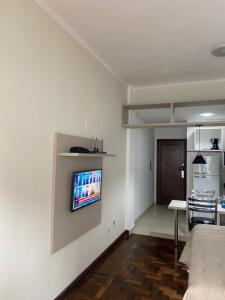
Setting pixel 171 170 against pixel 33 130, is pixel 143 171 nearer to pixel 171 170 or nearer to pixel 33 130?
pixel 171 170

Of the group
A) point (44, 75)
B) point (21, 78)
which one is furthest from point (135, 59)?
point (21, 78)

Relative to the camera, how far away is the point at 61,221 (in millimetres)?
2449

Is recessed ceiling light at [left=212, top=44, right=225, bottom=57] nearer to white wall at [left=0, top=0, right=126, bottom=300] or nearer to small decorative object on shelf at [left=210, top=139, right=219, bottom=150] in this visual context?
white wall at [left=0, top=0, right=126, bottom=300]

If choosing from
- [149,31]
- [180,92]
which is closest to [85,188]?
[149,31]

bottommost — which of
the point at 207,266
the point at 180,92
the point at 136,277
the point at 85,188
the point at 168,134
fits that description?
the point at 136,277

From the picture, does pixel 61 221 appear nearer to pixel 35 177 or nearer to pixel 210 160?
pixel 35 177

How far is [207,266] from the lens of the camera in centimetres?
185

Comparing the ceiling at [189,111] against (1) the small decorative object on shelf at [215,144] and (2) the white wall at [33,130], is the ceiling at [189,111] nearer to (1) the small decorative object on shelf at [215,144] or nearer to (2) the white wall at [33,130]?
(1) the small decorative object on shelf at [215,144]

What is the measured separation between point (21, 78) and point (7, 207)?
101cm

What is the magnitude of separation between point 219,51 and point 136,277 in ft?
9.65

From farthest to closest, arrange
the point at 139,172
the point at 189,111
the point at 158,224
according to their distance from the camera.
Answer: the point at 139,172, the point at 158,224, the point at 189,111

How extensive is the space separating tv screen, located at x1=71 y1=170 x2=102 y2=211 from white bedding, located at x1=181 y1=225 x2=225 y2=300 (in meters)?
1.25

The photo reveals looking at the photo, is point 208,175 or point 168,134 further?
point 168,134

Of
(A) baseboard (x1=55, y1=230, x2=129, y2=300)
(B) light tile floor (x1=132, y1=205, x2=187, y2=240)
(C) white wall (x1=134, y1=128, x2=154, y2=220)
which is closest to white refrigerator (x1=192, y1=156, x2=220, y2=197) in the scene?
(B) light tile floor (x1=132, y1=205, x2=187, y2=240)
